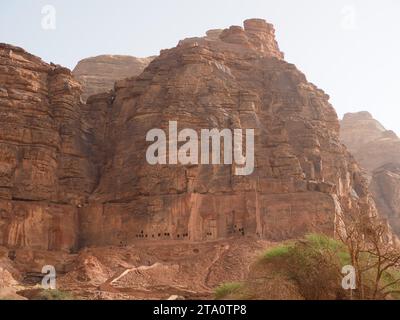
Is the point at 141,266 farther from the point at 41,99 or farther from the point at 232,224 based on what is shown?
the point at 41,99

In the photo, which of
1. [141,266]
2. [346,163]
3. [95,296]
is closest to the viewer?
[95,296]

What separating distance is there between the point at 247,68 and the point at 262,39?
16.3 metres

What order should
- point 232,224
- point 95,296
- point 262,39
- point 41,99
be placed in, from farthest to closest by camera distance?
point 262,39, point 41,99, point 232,224, point 95,296

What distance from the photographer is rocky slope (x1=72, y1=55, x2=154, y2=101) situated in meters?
111

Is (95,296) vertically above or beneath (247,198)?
beneath

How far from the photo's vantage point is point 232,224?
60.1m

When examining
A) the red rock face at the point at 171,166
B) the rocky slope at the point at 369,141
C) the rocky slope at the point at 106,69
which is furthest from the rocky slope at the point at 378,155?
the rocky slope at the point at 106,69

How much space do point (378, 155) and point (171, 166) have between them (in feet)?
230

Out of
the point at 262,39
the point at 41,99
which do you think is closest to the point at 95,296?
the point at 41,99

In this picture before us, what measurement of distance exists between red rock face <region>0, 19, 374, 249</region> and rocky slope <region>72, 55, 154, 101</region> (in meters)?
37.4

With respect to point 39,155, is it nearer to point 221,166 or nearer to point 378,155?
point 221,166

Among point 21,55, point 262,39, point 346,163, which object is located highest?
point 262,39

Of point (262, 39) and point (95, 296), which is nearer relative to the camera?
point (95, 296)

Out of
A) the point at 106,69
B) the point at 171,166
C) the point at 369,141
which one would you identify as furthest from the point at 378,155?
the point at 171,166
